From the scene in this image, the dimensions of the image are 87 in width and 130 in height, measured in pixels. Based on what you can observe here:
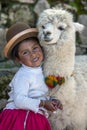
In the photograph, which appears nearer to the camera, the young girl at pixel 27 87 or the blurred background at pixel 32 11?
the young girl at pixel 27 87

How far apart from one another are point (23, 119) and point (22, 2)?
133 inches

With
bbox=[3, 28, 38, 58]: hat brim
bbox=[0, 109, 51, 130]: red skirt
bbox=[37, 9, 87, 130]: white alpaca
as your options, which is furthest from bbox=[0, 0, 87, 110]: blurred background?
bbox=[0, 109, 51, 130]: red skirt

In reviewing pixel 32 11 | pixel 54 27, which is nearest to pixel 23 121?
pixel 54 27

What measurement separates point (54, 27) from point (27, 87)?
57 centimetres

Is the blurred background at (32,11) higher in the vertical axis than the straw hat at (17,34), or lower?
lower

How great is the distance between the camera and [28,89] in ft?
12.0

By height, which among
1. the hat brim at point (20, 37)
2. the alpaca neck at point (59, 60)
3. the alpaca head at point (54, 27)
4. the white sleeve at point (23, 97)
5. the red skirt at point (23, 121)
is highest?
the alpaca head at point (54, 27)

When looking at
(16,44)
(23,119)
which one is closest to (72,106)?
(23,119)

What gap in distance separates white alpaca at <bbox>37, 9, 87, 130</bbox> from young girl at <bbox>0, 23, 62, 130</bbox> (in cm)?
8

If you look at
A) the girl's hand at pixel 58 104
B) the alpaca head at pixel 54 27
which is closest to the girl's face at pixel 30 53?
the alpaca head at pixel 54 27

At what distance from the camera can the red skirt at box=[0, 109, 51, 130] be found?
3.62m

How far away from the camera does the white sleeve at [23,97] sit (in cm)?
355

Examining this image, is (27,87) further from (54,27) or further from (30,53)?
(54,27)

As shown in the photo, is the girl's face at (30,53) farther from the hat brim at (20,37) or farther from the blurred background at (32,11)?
the blurred background at (32,11)
